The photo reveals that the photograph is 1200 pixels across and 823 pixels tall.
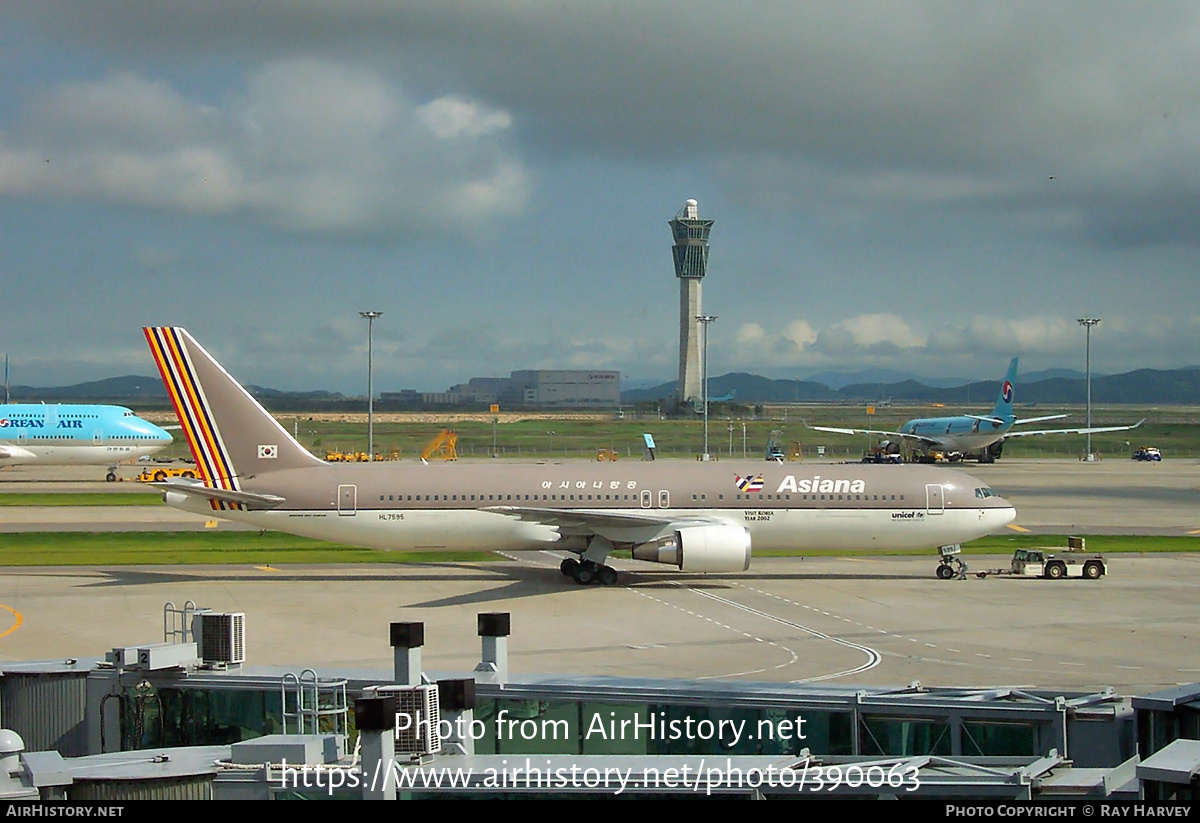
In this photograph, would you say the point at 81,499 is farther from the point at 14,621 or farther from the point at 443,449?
the point at 443,449

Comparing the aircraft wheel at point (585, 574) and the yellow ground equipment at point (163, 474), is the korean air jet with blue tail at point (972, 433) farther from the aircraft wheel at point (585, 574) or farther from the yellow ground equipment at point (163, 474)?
the aircraft wheel at point (585, 574)

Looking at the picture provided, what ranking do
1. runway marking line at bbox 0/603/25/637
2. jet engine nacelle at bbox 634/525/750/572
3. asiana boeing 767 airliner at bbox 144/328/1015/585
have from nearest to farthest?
runway marking line at bbox 0/603/25/637 → jet engine nacelle at bbox 634/525/750/572 → asiana boeing 767 airliner at bbox 144/328/1015/585

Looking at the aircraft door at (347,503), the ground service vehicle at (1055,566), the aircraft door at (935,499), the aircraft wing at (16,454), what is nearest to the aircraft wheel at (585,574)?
the aircraft door at (347,503)

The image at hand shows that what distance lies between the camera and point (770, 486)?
43.0 metres

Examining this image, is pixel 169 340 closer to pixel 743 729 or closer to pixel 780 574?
pixel 780 574

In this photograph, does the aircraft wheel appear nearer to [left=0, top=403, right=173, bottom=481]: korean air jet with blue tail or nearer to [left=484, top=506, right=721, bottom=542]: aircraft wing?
[left=484, top=506, right=721, bottom=542]: aircraft wing

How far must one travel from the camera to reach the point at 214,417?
139 feet

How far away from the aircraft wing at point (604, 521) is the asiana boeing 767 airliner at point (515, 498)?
0.08m

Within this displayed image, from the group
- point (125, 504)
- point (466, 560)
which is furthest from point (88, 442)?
point (466, 560)

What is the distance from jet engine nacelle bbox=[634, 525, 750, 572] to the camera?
3941 cm

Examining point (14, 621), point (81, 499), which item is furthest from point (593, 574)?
point (81, 499)

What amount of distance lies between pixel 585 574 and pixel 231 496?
42.1 ft

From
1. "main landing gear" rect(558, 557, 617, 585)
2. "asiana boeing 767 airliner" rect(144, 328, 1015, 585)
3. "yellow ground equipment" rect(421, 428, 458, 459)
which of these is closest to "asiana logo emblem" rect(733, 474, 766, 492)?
"asiana boeing 767 airliner" rect(144, 328, 1015, 585)

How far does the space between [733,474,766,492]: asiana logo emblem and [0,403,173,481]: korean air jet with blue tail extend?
229ft
